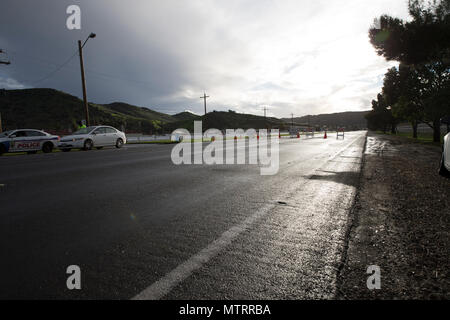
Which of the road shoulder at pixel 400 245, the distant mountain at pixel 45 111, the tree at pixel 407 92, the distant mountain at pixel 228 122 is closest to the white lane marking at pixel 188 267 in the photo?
the road shoulder at pixel 400 245

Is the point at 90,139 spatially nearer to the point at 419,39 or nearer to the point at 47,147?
the point at 47,147

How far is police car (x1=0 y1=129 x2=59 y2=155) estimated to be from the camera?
43.8 feet

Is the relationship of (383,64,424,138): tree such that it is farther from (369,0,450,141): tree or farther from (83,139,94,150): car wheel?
(83,139,94,150): car wheel

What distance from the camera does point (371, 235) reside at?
2.67 m

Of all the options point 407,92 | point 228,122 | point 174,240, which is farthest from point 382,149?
point 228,122

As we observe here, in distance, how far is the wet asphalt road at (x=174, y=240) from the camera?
1781 millimetres

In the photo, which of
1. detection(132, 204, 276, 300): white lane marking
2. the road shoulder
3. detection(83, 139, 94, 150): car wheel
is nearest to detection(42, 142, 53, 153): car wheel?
detection(83, 139, 94, 150): car wheel

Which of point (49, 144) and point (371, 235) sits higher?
point (49, 144)

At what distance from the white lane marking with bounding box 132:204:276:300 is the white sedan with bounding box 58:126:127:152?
49.6 ft

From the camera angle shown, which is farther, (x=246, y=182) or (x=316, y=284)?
(x=246, y=182)
